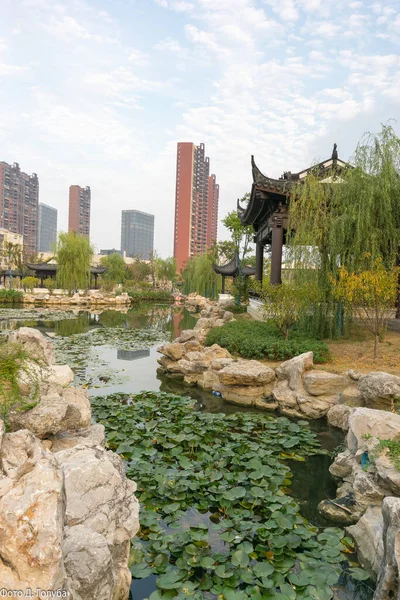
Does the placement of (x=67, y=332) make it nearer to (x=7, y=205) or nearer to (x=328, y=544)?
(x=328, y=544)

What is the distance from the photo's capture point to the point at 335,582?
2.28 meters

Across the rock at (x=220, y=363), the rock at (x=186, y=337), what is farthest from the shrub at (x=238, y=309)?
the rock at (x=220, y=363)

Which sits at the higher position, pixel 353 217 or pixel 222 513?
pixel 353 217

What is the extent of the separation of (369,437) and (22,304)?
80.6 feet

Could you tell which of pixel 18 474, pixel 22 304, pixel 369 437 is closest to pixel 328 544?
pixel 369 437

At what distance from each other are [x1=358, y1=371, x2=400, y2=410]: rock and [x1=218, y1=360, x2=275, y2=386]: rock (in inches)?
60.7

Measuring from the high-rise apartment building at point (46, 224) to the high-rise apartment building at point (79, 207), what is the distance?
84.7 feet

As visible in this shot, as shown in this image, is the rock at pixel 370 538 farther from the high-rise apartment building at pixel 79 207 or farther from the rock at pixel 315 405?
the high-rise apartment building at pixel 79 207

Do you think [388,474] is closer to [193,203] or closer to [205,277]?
[205,277]

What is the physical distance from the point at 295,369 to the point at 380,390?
4.70ft

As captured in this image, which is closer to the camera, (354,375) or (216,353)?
(354,375)

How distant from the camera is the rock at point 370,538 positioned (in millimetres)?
2443

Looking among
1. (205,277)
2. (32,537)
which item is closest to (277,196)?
(32,537)

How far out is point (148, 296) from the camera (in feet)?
113
